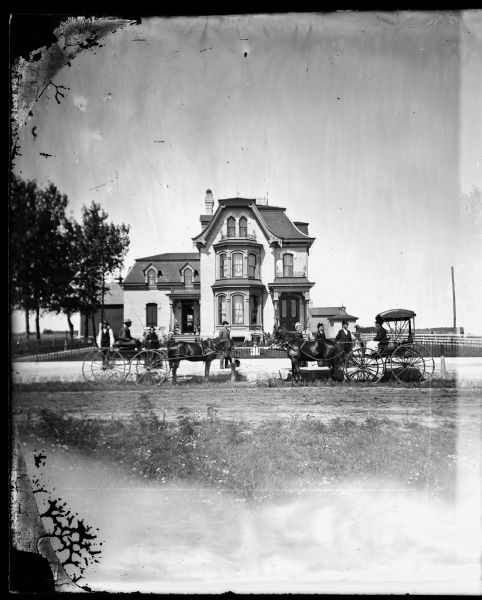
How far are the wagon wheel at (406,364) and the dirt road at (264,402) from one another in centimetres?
20

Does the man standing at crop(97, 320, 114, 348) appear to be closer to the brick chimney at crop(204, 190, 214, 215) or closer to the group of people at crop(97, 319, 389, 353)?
the group of people at crop(97, 319, 389, 353)

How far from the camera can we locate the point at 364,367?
4.03m

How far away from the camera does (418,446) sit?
323 centimetres

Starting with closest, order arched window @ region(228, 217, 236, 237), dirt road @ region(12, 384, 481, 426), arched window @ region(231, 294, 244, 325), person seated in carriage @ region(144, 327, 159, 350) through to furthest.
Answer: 1. dirt road @ region(12, 384, 481, 426)
2. arched window @ region(228, 217, 236, 237)
3. arched window @ region(231, 294, 244, 325)
4. person seated in carriage @ region(144, 327, 159, 350)

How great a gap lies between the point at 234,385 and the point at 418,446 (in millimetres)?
1741

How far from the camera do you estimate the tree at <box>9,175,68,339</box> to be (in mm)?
3139

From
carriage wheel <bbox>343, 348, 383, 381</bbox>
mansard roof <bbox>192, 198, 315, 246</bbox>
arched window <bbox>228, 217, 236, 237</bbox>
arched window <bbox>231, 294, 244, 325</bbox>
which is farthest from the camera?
carriage wheel <bbox>343, 348, 383, 381</bbox>

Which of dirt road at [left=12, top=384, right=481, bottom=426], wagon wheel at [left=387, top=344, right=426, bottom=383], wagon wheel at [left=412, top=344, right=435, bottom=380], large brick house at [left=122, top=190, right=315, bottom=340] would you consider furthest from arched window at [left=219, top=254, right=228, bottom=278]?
wagon wheel at [left=412, top=344, right=435, bottom=380]

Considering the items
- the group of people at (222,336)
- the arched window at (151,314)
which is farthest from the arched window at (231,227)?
the arched window at (151,314)

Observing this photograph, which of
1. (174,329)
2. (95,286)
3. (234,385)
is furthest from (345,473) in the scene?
(95,286)

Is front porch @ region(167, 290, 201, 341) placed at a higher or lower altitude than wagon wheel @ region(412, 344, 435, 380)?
higher

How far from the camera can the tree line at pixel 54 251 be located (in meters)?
3.17

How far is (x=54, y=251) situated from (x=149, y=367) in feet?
4.68

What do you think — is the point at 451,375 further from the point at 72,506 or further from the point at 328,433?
the point at 72,506
